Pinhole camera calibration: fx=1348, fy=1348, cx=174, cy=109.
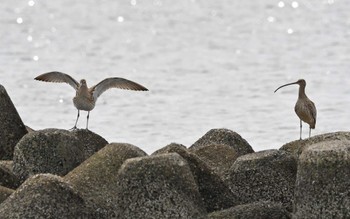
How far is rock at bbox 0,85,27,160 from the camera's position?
54.9ft

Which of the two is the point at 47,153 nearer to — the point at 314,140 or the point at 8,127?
the point at 8,127

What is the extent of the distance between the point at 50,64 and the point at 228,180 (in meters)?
27.7

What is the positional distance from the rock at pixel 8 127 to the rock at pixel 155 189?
143 inches

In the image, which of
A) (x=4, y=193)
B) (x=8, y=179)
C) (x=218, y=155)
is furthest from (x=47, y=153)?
(x=218, y=155)

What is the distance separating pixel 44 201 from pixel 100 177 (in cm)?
95

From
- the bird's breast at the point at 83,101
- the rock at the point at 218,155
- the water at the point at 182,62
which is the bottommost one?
the water at the point at 182,62

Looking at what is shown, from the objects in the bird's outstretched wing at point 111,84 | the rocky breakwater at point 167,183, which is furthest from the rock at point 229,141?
the bird's outstretched wing at point 111,84

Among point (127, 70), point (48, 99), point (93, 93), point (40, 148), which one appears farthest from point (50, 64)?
point (40, 148)

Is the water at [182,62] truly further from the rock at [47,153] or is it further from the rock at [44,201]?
the rock at [44,201]

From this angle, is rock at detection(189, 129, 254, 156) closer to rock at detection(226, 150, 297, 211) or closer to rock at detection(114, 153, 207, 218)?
rock at detection(226, 150, 297, 211)

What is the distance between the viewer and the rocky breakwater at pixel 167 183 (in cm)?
1328

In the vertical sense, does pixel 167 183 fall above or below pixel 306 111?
above

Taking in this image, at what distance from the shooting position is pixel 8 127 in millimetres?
17016

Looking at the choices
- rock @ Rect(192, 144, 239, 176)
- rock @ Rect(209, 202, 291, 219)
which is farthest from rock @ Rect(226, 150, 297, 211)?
rock @ Rect(209, 202, 291, 219)
